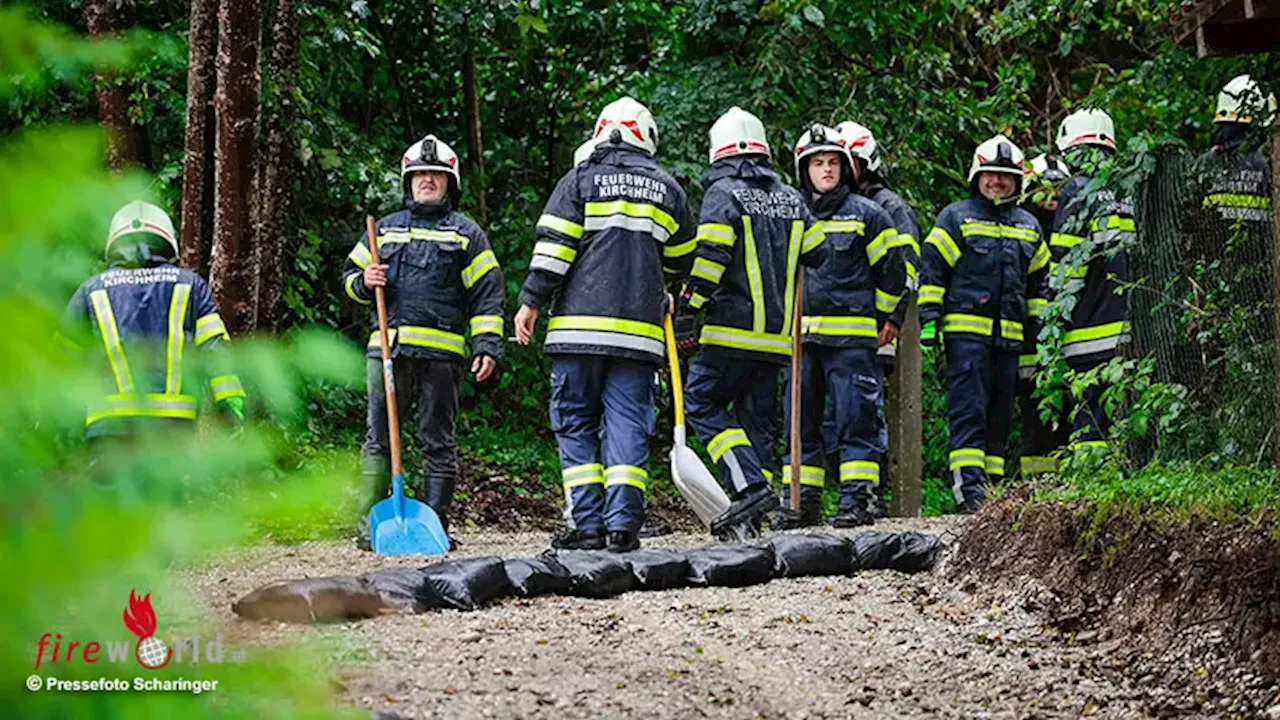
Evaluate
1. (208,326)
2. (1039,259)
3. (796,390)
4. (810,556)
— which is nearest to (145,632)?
(208,326)

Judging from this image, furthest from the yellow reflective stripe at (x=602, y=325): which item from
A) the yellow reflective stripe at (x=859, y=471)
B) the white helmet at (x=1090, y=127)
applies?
the white helmet at (x=1090, y=127)

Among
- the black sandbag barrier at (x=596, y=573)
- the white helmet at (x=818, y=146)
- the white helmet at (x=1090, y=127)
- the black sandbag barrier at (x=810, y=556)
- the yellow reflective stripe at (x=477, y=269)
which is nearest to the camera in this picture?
the black sandbag barrier at (x=596, y=573)

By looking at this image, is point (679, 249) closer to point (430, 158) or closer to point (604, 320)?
point (604, 320)

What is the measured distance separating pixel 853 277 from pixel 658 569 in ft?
11.9

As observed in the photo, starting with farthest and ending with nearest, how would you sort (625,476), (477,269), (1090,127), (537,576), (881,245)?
(1090,127) < (881,245) < (477,269) < (625,476) < (537,576)

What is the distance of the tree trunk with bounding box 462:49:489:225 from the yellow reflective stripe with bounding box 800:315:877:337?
5091 mm

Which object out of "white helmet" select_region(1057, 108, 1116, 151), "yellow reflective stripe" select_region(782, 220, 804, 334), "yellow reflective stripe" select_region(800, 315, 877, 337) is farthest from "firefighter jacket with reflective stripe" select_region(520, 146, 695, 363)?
"white helmet" select_region(1057, 108, 1116, 151)

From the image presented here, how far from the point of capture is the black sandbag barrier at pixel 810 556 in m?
7.41

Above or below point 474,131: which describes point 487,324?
below

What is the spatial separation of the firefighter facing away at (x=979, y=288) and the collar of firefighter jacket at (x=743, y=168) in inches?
72.8

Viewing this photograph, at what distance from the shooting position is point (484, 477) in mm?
13219

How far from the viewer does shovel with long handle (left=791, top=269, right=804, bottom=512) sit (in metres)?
9.35

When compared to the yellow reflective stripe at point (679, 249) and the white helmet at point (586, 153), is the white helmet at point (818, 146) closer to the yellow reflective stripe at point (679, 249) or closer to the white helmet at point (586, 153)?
the white helmet at point (586, 153)

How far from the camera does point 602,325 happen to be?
789cm
